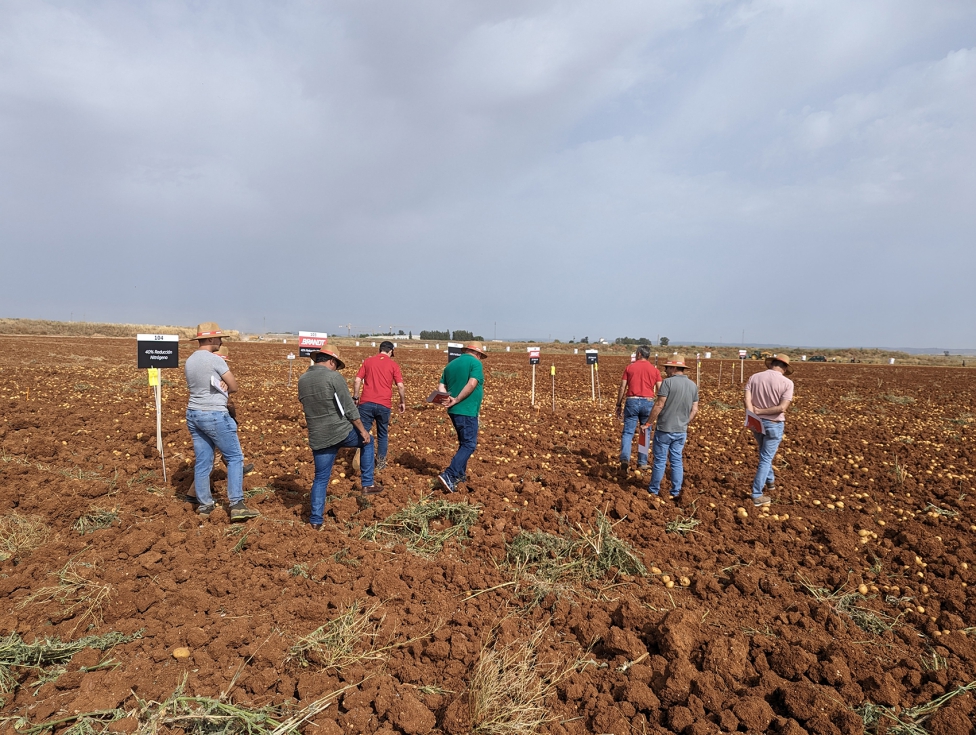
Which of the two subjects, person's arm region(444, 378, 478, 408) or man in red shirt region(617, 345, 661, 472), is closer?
person's arm region(444, 378, 478, 408)

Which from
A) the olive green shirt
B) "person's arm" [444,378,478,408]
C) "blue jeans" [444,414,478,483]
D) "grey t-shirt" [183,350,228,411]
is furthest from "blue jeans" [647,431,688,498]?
"grey t-shirt" [183,350,228,411]

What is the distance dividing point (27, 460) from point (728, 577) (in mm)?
9995

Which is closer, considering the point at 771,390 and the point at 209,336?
the point at 209,336

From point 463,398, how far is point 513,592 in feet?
8.19

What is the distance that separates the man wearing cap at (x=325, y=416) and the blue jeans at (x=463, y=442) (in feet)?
4.44

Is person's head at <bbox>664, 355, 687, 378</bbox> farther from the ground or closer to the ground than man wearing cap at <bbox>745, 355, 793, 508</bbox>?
farther from the ground

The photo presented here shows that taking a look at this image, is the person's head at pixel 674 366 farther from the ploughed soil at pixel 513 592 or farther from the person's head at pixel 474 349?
the person's head at pixel 474 349

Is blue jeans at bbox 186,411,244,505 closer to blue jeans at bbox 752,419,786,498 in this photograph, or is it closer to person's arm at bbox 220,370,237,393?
person's arm at bbox 220,370,237,393

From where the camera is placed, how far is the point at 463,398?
627 cm

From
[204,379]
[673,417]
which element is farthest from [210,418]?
[673,417]

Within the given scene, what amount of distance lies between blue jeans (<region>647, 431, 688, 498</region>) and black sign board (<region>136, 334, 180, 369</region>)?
6.76 m

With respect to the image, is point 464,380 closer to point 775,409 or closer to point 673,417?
point 673,417

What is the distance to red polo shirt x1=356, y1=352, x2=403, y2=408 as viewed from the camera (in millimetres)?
6742

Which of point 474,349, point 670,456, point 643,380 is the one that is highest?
point 474,349
